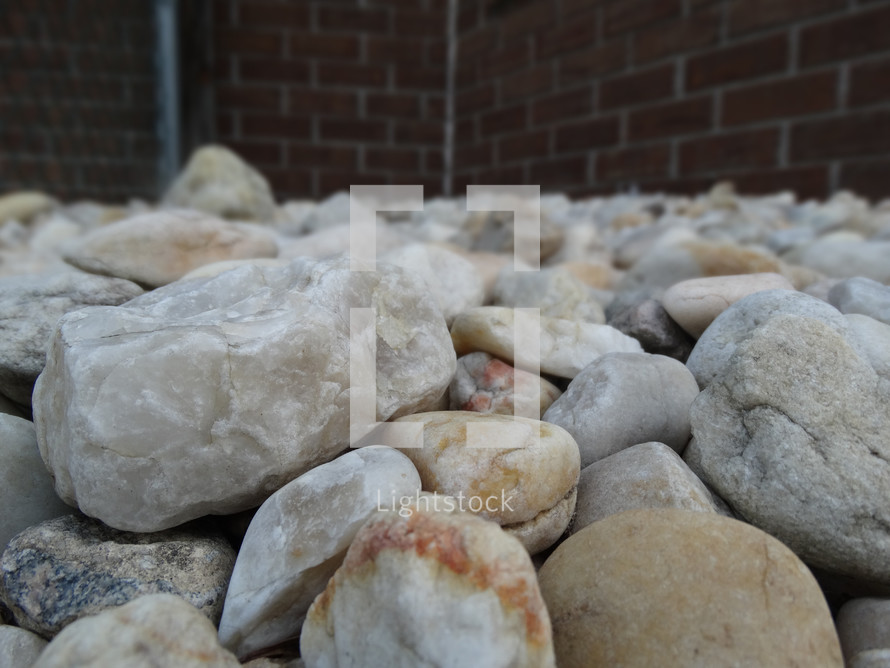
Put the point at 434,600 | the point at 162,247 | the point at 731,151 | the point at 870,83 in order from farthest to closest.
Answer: the point at 731,151 < the point at 870,83 < the point at 162,247 < the point at 434,600

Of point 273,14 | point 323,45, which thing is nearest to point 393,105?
point 323,45

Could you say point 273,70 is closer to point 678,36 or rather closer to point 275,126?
point 275,126

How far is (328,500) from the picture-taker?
2.50ft

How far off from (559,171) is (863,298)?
3.53 metres

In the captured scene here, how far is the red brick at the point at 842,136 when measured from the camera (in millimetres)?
2875

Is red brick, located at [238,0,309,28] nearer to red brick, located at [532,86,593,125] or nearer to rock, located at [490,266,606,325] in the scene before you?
red brick, located at [532,86,593,125]

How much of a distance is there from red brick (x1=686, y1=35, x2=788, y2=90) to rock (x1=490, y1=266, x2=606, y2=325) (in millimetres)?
2365

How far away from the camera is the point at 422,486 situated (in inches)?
33.3

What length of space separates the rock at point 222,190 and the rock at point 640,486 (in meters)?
2.94

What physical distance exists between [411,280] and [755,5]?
2.96 meters

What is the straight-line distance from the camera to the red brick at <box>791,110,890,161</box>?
9.43 ft

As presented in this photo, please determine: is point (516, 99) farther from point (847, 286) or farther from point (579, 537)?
point (579, 537)

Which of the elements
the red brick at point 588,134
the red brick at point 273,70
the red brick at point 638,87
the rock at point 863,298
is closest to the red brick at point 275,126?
the red brick at point 273,70

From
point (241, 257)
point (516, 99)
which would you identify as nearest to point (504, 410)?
point (241, 257)
